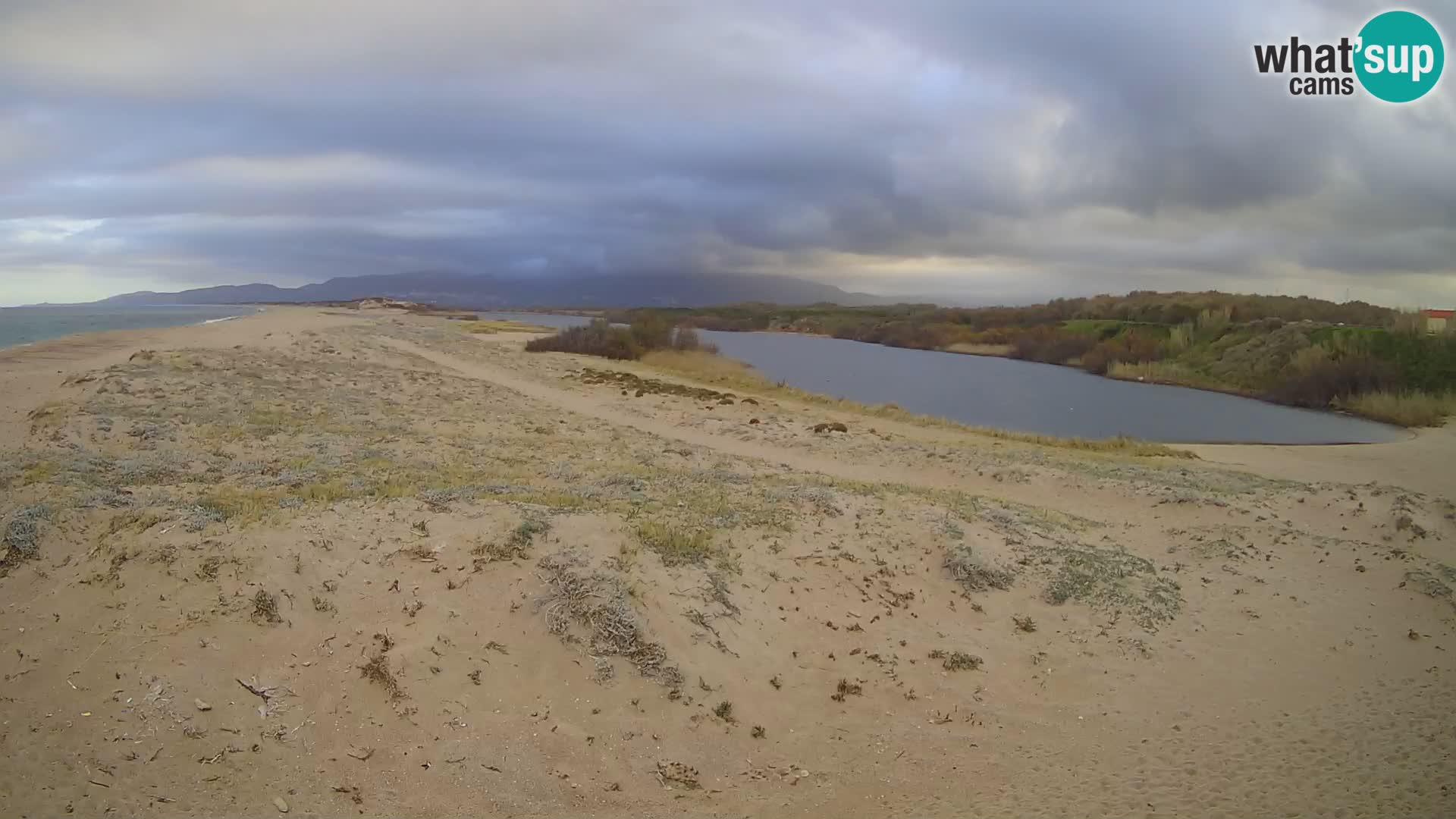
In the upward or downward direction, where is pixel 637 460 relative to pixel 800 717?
upward

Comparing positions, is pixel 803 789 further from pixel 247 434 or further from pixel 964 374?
pixel 964 374

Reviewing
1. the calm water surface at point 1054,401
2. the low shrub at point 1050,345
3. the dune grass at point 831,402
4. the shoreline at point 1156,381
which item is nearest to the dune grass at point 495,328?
the calm water surface at point 1054,401

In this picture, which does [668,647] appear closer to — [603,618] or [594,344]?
[603,618]

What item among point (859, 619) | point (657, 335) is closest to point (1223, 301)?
point (657, 335)

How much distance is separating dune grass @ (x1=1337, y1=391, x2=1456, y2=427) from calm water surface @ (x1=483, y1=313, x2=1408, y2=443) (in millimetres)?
602

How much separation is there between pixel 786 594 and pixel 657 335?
4073 cm

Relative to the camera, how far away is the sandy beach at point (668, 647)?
4680 millimetres

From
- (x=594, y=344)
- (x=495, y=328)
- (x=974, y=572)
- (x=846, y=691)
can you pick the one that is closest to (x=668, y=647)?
(x=846, y=691)

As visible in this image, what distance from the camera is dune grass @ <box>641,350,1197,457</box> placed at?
68.9 feet

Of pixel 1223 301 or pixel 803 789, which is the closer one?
pixel 803 789

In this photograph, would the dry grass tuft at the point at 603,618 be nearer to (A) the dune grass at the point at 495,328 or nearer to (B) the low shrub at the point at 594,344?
(B) the low shrub at the point at 594,344

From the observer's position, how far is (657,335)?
47031 mm

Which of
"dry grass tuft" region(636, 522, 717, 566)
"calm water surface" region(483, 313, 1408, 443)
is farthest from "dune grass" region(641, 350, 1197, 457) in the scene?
"dry grass tuft" region(636, 522, 717, 566)

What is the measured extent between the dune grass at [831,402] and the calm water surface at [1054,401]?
3.40m
